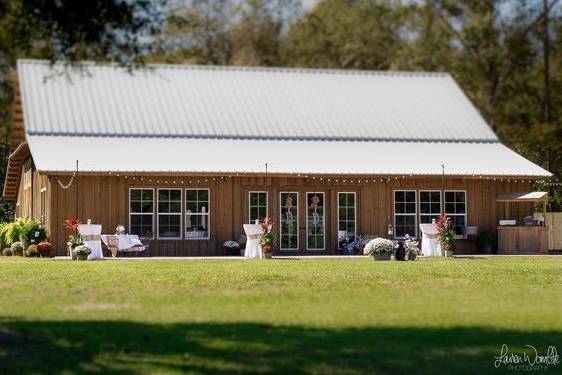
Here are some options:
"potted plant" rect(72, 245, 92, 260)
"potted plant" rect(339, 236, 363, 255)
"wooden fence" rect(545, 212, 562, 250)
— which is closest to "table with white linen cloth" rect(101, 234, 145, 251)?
"potted plant" rect(72, 245, 92, 260)

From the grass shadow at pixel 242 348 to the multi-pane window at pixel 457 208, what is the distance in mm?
19965

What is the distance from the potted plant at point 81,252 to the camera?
83.7 feet

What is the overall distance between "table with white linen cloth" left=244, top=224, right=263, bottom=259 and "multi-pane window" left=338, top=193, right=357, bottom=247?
3768mm

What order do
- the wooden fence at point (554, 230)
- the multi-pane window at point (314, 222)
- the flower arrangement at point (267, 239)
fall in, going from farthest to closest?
the wooden fence at point (554, 230), the multi-pane window at point (314, 222), the flower arrangement at point (267, 239)

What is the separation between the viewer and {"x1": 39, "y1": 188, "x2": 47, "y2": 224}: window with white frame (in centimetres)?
2986

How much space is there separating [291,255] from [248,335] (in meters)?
18.8

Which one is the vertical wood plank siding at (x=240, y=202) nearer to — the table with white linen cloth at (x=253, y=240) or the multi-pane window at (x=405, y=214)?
the multi-pane window at (x=405, y=214)

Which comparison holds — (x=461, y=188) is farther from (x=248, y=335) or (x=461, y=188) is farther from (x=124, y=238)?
(x=248, y=335)

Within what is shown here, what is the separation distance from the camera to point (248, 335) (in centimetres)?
1077

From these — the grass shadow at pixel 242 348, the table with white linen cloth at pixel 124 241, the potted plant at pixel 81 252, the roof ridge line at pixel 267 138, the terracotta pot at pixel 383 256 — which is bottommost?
the grass shadow at pixel 242 348

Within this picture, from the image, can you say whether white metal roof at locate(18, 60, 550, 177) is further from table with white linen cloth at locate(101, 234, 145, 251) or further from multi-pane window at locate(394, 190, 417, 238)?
table with white linen cloth at locate(101, 234, 145, 251)

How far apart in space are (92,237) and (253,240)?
3.92 metres

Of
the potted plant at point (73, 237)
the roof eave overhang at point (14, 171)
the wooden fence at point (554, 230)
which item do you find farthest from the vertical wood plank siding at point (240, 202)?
the roof eave overhang at point (14, 171)

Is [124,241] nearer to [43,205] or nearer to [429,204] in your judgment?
[43,205]
